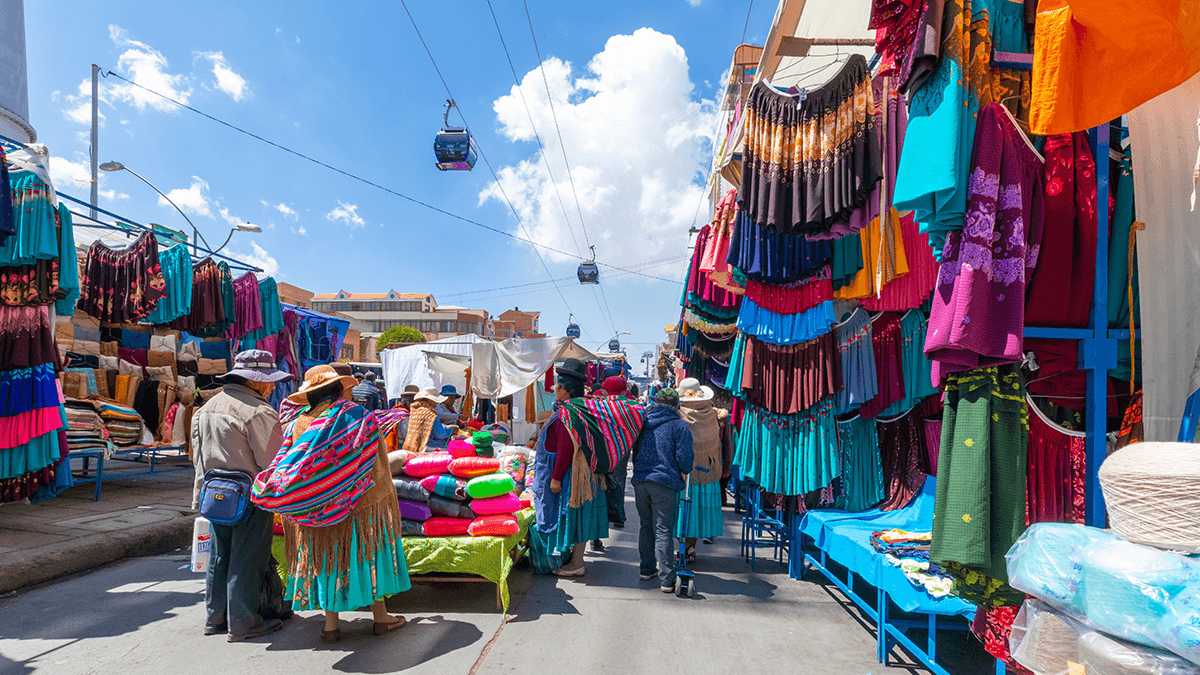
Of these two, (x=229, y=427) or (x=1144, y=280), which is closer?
(x=1144, y=280)

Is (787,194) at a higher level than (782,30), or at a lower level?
lower

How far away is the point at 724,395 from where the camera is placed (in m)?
9.41

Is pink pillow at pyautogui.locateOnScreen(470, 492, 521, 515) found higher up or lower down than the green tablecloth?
higher up

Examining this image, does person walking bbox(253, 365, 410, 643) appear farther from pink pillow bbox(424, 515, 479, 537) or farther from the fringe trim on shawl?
the fringe trim on shawl

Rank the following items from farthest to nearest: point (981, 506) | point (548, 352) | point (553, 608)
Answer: point (548, 352) → point (553, 608) → point (981, 506)

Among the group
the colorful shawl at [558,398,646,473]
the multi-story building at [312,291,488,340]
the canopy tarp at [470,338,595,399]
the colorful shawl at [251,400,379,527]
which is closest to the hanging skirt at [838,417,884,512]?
the colorful shawl at [558,398,646,473]

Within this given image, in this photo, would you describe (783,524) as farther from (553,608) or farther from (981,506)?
(981,506)

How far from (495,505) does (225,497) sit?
1.91 meters

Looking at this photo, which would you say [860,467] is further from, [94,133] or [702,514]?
[94,133]

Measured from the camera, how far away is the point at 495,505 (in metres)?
4.86

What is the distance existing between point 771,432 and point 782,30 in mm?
3264

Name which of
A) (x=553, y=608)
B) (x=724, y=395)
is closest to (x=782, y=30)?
(x=553, y=608)

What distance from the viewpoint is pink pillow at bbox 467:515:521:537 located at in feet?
15.5

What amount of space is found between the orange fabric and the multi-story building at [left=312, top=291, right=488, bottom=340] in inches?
2813
